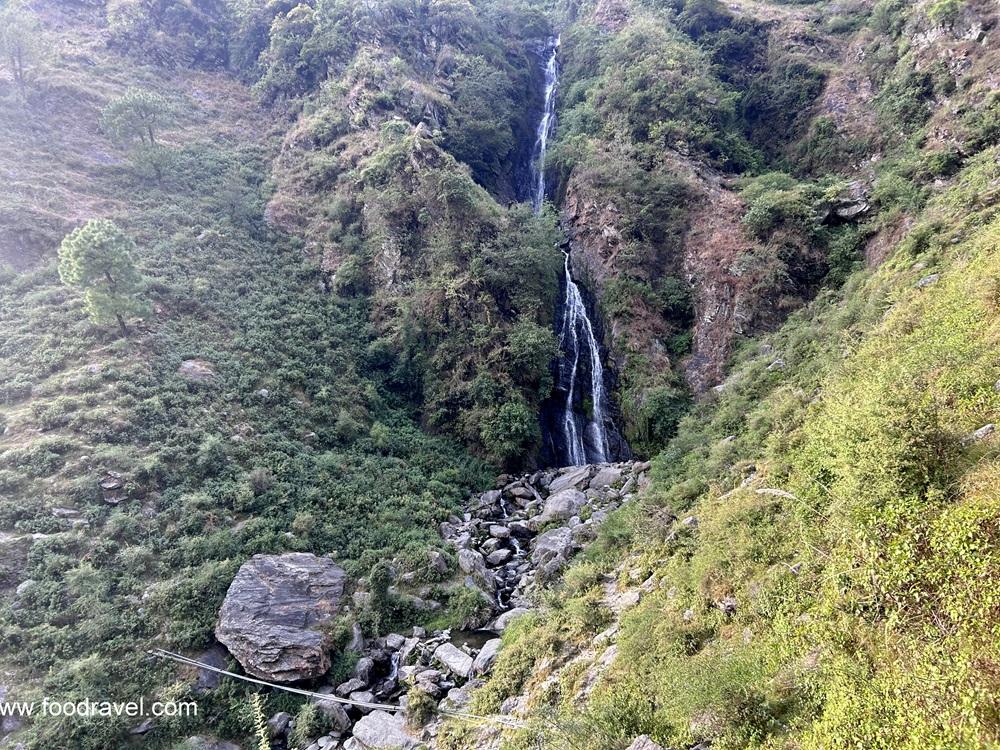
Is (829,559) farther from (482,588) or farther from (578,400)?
(578,400)

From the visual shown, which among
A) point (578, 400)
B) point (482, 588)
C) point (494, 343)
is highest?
point (494, 343)

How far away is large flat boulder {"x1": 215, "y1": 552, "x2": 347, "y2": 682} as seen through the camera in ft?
43.2

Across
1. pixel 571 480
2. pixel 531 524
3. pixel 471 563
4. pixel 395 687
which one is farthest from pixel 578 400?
pixel 395 687

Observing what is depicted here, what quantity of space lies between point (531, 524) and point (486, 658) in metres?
6.42

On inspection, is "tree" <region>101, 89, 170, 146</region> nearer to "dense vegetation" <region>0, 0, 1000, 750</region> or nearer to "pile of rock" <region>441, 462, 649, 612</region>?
"dense vegetation" <region>0, 0, 1000, 750</region>

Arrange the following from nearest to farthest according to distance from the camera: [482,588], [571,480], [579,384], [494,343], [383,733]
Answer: [383,733], [482,588], [571,480], [494,343], [579,384]

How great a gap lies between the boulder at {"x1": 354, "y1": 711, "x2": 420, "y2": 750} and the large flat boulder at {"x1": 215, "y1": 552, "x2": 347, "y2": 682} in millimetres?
2490

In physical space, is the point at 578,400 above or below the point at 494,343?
below

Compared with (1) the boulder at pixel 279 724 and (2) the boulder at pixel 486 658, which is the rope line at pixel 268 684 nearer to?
(1) the boulder at pixel 279 724

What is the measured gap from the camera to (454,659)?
1280 centimetres

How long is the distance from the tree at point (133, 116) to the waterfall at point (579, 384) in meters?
27.7

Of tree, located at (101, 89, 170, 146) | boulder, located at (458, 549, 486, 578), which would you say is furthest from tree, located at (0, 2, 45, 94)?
boulder, located at (458, 549, 486, 578)

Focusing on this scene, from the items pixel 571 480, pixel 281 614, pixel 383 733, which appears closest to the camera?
pixel 383 733

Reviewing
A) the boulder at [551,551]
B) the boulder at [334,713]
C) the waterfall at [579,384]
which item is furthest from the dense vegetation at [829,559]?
the waterfall at [579,384]
